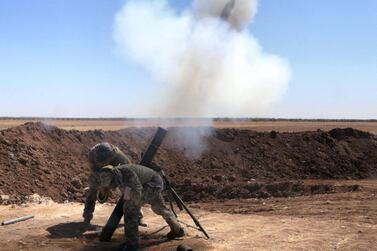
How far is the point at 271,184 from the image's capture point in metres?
16.7

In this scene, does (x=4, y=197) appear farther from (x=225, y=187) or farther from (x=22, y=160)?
(x=225, y=187)

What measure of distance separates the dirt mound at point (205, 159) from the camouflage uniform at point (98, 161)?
13.6 ft

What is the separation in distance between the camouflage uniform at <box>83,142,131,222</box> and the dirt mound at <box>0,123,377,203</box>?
414 centimetres

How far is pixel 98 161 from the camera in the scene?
9086 mm

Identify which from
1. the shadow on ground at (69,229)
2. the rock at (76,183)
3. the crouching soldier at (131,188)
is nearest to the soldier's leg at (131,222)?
the crouching soldier at (131,188)

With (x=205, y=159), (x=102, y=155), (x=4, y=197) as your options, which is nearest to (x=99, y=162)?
(x=102, y=155)

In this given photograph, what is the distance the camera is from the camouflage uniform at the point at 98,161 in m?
9.12

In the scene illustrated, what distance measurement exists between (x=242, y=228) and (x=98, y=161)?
10.2ft

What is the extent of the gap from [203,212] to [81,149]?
8.31 meters

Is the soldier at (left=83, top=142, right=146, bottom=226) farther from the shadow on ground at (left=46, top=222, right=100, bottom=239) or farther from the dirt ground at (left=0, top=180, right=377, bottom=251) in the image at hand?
the dirt ground at (left=0, top=180, right=377, bottom=251)

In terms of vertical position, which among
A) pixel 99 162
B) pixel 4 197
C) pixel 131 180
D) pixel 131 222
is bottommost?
pixel 4 197

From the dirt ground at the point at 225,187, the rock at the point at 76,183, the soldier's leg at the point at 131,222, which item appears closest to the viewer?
the soldier's leg at the point at 131,222

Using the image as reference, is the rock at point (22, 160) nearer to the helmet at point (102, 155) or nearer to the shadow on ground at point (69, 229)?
the shadow on ground at point (69, 229)

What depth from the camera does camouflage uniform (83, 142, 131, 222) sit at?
9.12 meters
